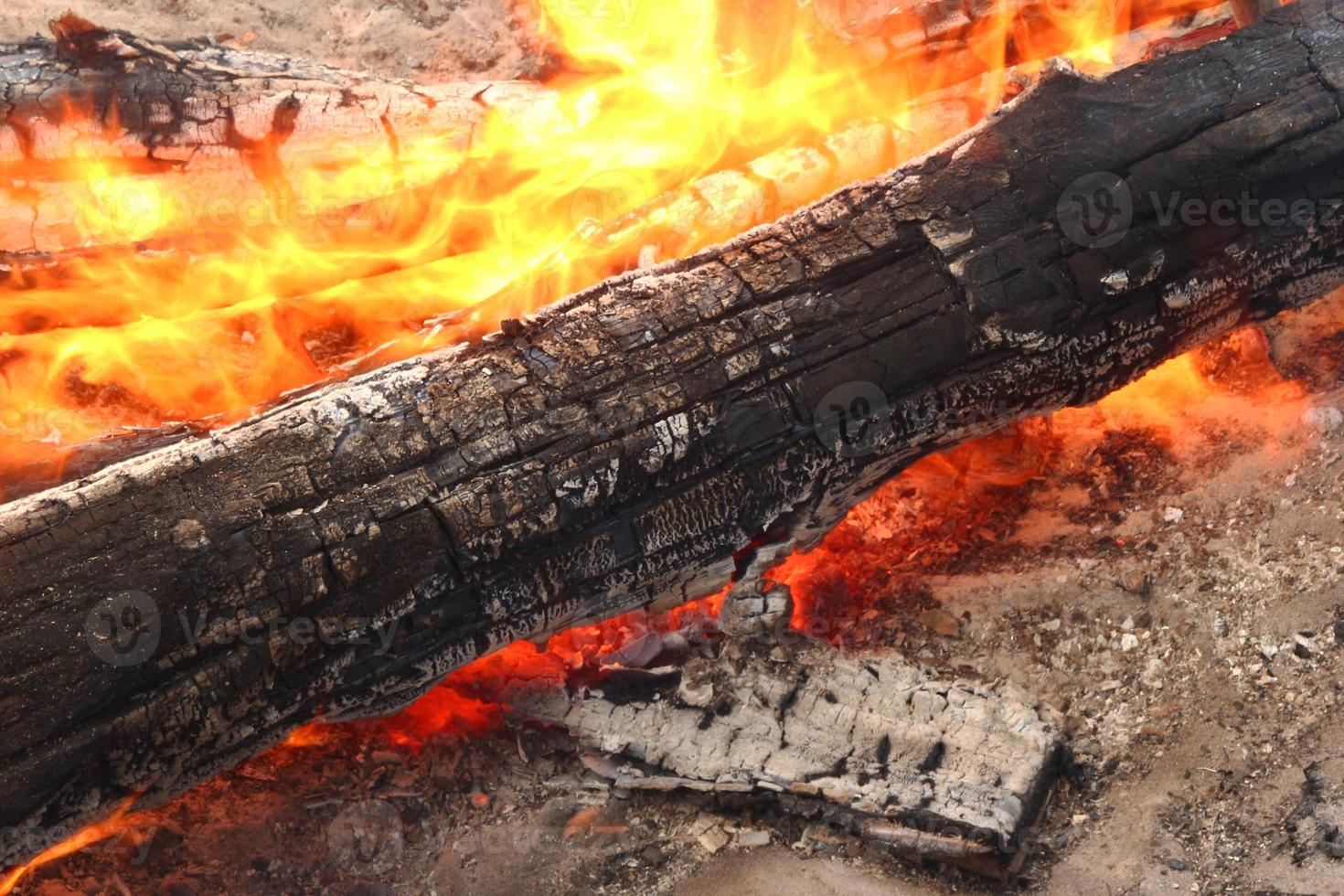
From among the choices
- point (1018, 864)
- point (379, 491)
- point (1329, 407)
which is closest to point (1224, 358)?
point (1329, 407)

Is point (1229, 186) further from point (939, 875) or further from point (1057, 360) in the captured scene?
point (939, 875)

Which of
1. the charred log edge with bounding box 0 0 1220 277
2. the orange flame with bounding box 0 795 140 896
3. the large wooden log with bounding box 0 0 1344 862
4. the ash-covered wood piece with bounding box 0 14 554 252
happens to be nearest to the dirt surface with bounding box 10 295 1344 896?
the orange flame with bounding box 0 795 140 896

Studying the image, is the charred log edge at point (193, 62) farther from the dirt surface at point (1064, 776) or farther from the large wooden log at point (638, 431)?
the dirt surface at point (1064, 776)

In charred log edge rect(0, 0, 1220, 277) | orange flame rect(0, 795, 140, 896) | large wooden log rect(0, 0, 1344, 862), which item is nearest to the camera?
large wooden log rect(0, 0, 1344, 862)

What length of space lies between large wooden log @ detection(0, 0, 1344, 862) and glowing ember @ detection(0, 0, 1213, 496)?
1.18 metres

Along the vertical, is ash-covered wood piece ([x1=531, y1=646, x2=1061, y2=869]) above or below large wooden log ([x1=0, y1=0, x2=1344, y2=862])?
below

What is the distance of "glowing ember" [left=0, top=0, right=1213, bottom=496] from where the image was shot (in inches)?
189

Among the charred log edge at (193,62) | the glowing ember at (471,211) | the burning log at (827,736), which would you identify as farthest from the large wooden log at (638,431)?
the charred log edge at (193,62)

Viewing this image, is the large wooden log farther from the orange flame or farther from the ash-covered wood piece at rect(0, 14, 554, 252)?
the ash-covered wood piece at rect(0, 14, 554, 252)

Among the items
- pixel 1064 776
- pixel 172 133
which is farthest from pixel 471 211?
pixel 1064 776

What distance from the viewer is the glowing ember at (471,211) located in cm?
479

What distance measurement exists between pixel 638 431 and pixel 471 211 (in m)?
2.13

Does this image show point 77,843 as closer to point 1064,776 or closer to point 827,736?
point 827,736

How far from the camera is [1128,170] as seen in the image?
367 centimetres
